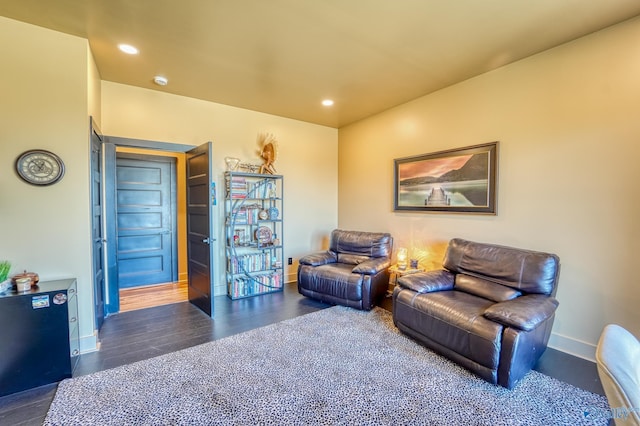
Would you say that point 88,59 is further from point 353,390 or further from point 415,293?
point 415,293

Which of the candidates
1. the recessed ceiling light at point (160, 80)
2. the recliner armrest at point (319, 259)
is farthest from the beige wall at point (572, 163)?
the recessed ceiling light at point (160, 80)

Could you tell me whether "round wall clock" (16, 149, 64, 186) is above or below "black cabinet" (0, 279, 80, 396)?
above

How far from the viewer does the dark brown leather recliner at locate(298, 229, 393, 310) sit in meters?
3.53

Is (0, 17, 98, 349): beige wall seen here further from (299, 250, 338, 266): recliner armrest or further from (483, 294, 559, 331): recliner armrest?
(483, 294, 559, 331): recliner armrest

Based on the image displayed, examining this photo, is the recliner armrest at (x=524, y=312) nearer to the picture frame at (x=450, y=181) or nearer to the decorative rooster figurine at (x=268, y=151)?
the picture frame at (x=450, y=181)

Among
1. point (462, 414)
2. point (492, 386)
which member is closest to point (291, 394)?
point (462, 414)

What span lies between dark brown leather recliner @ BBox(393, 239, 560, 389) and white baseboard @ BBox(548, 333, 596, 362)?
42cm

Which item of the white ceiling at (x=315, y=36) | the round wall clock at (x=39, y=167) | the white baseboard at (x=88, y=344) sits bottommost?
the white baseboard at (x=88, y=344)

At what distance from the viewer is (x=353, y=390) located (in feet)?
6.71

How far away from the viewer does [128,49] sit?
2689 mm

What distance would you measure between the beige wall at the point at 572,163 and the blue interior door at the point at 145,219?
4664 millimetres

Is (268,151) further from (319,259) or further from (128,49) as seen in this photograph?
(128,49)

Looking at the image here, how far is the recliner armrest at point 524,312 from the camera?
2.03 metres

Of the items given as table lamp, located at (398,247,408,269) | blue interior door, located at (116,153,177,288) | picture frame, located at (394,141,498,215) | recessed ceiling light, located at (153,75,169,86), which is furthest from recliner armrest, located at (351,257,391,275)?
blue interior door, located at (116,153,177,288)
